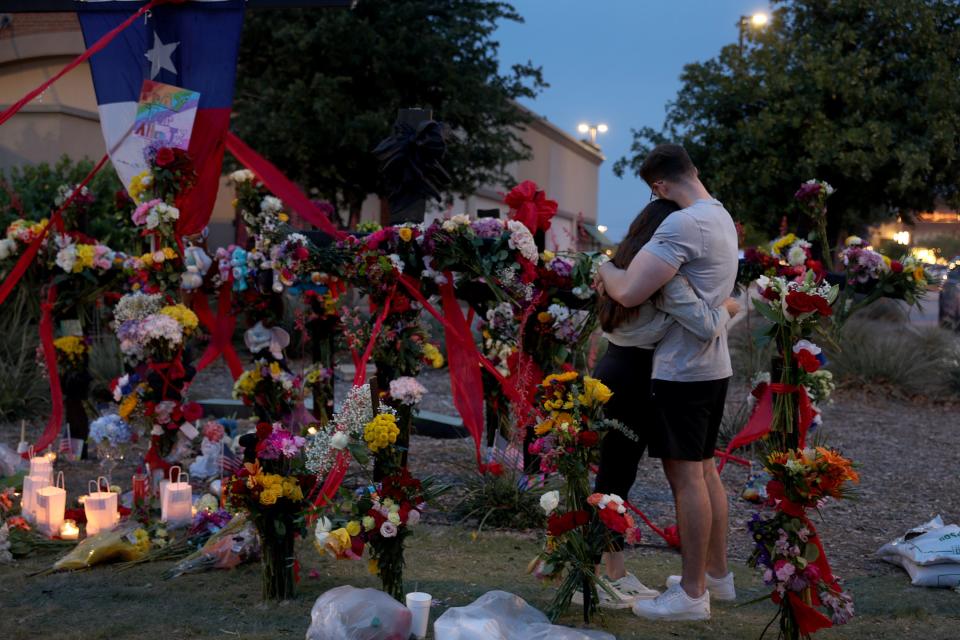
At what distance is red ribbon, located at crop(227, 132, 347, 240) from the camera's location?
5656 mm

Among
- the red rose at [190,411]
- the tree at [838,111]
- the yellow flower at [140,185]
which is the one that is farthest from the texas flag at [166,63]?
the tree at [838,111]

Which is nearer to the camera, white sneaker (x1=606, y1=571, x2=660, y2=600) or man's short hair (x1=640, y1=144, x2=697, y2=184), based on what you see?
man's short hair (x1=640, y1=144, x2=697, y2=184)

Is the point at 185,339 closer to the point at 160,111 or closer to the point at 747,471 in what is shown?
the point at 160,111

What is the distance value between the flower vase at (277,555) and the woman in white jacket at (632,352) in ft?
3.94

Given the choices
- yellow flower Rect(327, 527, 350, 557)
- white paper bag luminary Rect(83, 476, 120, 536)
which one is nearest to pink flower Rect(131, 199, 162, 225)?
white paper bag luminary Rect(83, 476, 120, 536)

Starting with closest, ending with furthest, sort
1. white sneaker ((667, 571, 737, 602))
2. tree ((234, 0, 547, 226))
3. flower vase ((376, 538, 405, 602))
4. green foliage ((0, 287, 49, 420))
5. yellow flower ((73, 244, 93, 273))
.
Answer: flower vase ((376, 538, 405, 602))
white sneaker ((667, 571, 737, 602))
yellow flower ((73, 244, 93, 273))
green foliage ((0, 287, 49, 420))
tree ((234, 0, 547, 226))

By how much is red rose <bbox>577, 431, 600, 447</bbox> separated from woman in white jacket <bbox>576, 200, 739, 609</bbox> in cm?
24

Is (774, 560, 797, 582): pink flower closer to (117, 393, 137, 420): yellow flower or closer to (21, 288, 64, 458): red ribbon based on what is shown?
(117, 393, 137, 420): yellow flower

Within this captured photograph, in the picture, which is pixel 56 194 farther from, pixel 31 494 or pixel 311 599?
pixel 311 599

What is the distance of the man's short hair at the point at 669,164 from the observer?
152 inches

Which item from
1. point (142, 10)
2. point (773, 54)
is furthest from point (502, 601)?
point (773, 54)

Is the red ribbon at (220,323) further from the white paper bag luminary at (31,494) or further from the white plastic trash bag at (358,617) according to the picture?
the white plastic trash bag at (358,617)

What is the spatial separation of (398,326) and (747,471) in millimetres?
3065

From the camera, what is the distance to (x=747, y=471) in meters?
7.11
